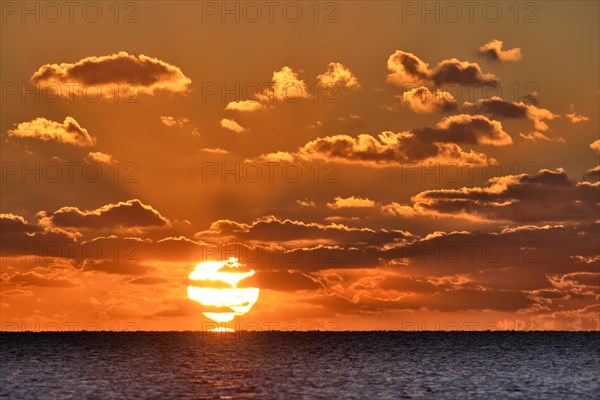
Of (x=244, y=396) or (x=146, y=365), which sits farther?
(x=146, y=365)

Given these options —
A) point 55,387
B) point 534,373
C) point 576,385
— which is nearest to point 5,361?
point 55,387

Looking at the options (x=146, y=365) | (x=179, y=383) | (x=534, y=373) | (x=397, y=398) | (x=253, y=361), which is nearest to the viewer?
(x=397, y=398)

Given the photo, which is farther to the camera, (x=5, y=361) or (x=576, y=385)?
(x=5, y=361)

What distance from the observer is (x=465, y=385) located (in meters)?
95.7

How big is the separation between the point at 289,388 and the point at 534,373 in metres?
43.0

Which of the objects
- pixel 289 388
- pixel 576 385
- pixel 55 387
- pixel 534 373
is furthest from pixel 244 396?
pixel 534 373

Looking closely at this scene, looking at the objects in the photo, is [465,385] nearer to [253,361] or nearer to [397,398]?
[397,398]

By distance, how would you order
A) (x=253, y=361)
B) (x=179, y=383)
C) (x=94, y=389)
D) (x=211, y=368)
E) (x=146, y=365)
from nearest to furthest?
(x=94, y=389)
(x=179, y=383)
(x=211, y=368)
(x=146, y=365)
(x=253, y=361)

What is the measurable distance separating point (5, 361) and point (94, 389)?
68253mm

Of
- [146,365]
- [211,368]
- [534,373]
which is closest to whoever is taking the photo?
[534,373]

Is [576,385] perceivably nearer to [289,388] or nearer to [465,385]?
[465,385]

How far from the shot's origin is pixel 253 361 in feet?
486

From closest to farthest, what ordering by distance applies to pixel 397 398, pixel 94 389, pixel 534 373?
pixel 397 398
pixel 94 389
pixel 534 373

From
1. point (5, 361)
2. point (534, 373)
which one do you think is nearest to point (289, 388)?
point (534, 373)
